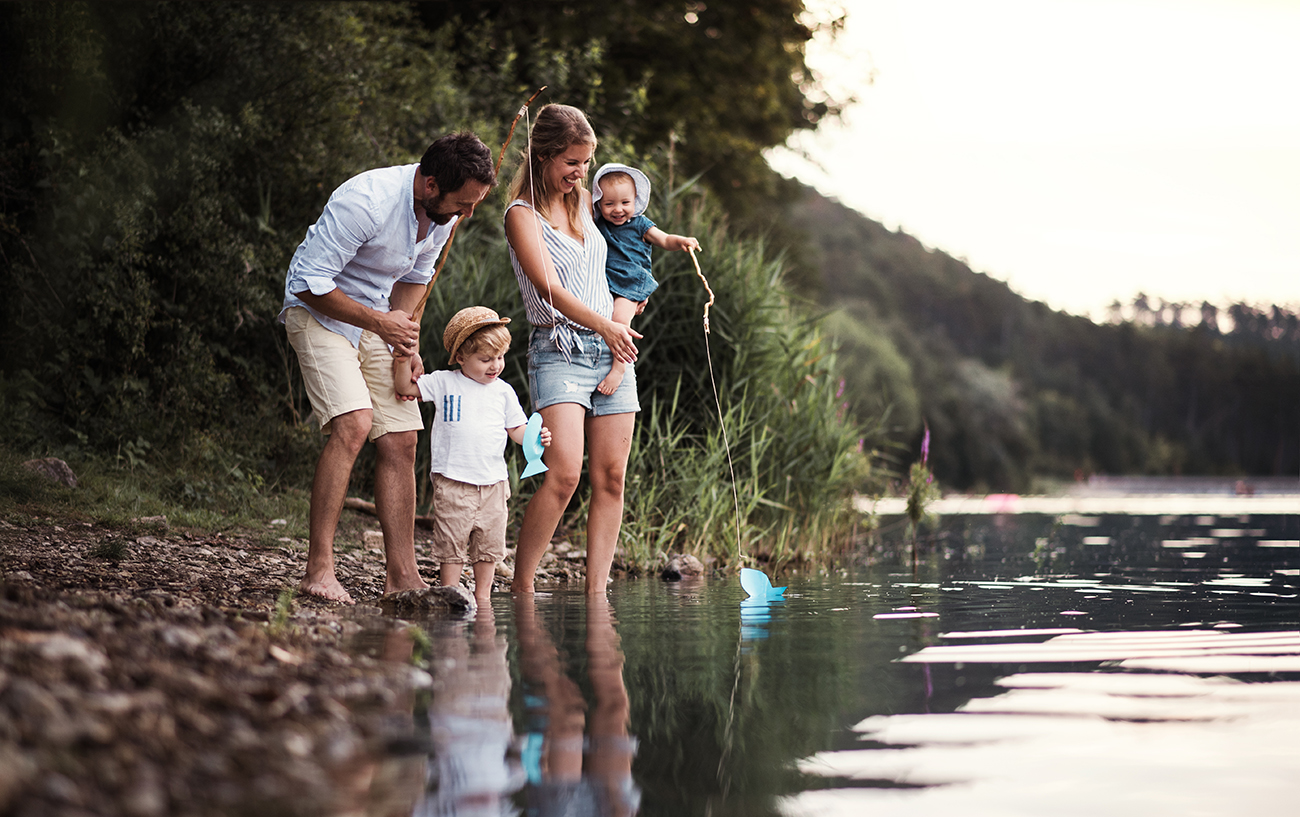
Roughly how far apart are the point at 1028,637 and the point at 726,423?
3.81 metres

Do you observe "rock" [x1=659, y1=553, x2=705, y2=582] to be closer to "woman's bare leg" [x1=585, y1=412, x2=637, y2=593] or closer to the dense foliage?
the dense foliage

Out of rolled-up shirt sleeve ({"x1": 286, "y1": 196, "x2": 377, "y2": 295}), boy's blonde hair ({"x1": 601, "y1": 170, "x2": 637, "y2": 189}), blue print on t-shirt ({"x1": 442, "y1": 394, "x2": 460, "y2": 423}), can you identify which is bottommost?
blue print on t-shirt ({"x1": 442, "y1": 394, "x2": 460, "y2": 423})

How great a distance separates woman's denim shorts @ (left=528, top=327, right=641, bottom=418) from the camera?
4.63 meters

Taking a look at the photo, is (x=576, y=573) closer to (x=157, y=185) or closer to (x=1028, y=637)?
(x=1028, y=637)

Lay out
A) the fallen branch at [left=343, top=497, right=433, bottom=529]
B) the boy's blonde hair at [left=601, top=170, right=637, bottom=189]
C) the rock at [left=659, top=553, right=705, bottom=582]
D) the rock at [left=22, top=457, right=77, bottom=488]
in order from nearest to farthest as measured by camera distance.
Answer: the boy's blonde hair at [left=601, top=170, right=637, bottom=189] → the rock at [left=659, top=553, right=705, bottom=582] → the rock at [left=22, top=457, right=77, bottom=488] → the fallen branch at [left=343, top=497, right=433, bottom=529]

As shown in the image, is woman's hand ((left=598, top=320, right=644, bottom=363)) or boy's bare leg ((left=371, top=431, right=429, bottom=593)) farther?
boy's bare leg ((left=371, top=431, right=429, bottom=593))

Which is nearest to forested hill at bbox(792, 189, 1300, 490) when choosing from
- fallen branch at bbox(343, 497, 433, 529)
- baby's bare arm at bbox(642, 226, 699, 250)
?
fallen branch at bbox(343, 497, 433, 529)

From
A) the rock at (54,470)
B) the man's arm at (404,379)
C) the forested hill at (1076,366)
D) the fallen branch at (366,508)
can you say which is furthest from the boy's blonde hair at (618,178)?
the forested hill at (1076,366)

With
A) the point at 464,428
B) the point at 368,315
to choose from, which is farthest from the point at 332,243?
the point at 464,428

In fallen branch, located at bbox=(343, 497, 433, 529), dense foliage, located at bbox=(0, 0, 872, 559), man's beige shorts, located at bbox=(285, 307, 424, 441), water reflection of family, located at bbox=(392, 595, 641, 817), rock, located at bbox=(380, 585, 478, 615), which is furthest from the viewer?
dense foliage, located at bbox=(0, 0, 872, 559)

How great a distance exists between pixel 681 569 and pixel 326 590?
2.49m

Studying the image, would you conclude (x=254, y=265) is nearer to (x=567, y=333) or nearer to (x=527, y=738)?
(x=567, y=333)

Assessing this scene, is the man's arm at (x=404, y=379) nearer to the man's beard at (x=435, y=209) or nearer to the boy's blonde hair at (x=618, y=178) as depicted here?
the man's beard at (x=435, y=209)

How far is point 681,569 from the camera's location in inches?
255
